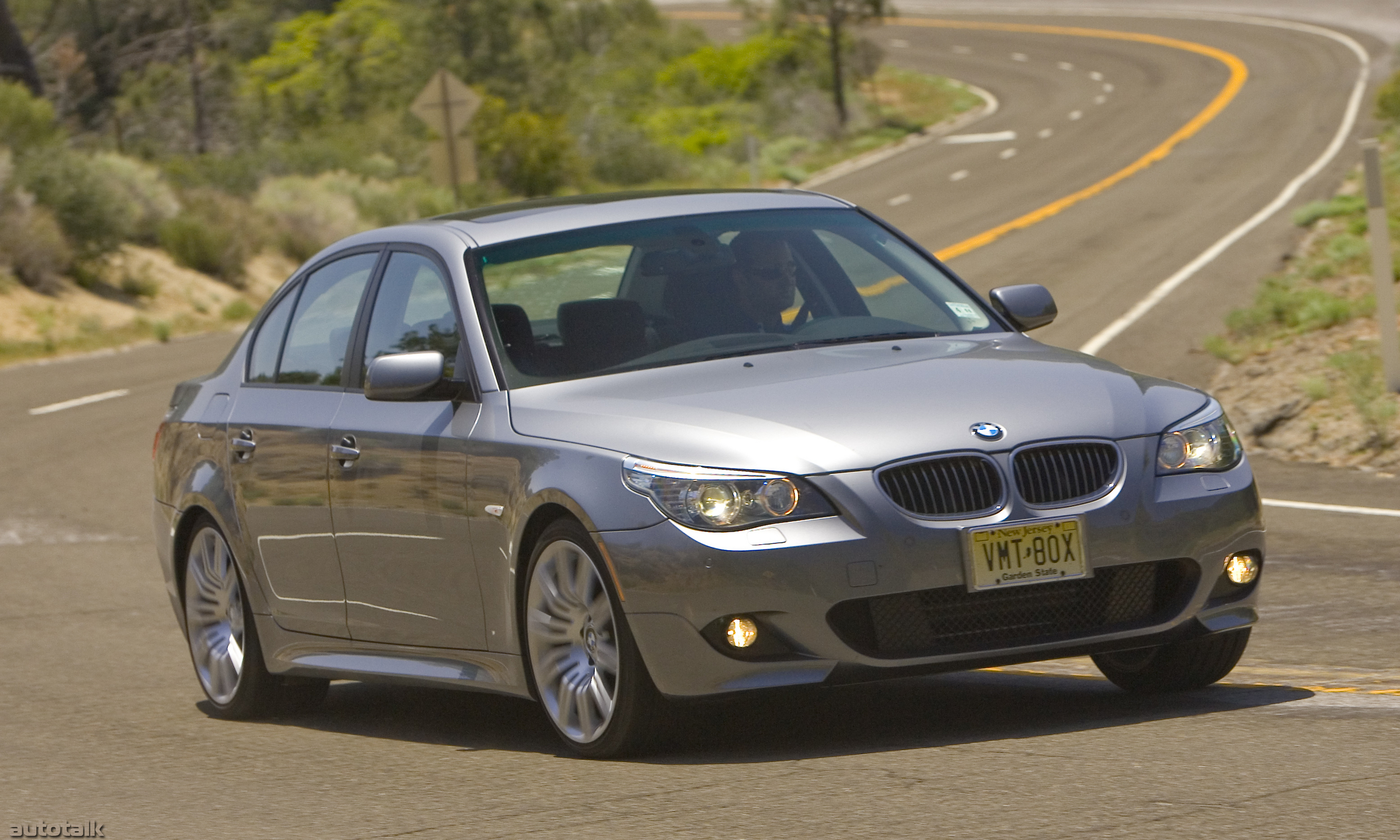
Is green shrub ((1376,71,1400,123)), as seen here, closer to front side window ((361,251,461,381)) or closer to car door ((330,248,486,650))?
front side window ((361,251,461,381))

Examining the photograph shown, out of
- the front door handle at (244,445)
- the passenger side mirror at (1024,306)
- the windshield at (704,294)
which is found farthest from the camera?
the front door handle at (244,445)

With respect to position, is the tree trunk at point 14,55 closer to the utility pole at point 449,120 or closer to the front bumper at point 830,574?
the utility pole at point 449,120

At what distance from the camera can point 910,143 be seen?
57688mm

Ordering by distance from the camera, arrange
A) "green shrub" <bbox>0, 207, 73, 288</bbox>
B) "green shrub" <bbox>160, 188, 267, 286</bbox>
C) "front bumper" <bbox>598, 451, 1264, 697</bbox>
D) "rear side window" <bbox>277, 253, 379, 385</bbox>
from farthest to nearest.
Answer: "green shrub" <bbox>160, 188, 267, 286</bbox>, "green shrub" <bbox>0, 207, 73, 288</bbox>, "rear side window" <bbox>277, 253, 379, 385</bbox>, "front bumper" <bbox>598, 451, 1264, 697</bbox>

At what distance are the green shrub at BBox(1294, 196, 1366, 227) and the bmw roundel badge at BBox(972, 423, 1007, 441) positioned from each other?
2322 centimetres

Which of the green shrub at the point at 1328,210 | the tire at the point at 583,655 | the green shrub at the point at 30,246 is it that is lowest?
the green shrub at the point at 1328,210

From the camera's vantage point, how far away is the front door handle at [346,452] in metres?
6.88

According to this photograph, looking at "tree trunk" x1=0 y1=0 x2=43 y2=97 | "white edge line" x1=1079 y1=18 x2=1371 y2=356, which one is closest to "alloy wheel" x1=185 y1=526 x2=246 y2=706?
"white edge line" x1=1079 y1=18 x2=1371 y2=356

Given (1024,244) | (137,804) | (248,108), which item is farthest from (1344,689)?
(248,108)

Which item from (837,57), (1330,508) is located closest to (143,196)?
(1330,508)

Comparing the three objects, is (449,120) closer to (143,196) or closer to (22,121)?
(143,196)

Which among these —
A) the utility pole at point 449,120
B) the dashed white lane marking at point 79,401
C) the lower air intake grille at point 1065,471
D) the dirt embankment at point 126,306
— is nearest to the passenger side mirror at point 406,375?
the lower air intake grille at point 1065,471

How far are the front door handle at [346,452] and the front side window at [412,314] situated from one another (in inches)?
9.8

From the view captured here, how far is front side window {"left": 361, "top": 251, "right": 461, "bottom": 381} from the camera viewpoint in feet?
22.3
